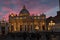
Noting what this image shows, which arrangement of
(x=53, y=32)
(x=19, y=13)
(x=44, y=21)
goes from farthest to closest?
(x=19, y=13), (x=44, y=21), (x=53, y=32)

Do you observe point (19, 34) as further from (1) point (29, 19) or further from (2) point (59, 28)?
(1) point (29, 19)

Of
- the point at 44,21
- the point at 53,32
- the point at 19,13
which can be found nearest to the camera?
the point at 53,32

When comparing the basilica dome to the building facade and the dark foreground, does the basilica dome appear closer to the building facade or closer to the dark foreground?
the building facade

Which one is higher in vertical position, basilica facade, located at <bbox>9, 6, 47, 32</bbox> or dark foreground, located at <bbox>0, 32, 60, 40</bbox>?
basilica facade, located at <bbox>9, 6, 47, 32</bbox>

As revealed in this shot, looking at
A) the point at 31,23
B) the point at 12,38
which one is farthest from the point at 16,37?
the point at 31,23

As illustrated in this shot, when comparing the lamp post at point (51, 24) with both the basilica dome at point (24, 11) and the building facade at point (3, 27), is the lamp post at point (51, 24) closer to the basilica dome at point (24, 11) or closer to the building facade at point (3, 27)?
the basilica dome at point (24, 11)

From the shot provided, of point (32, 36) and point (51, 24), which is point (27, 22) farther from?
point (32, 36)

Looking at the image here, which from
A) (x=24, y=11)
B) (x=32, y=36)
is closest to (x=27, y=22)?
(x=24, y=11)

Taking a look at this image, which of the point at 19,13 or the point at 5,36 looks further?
the point at 19,13

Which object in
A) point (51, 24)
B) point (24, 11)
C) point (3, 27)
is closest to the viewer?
point (3, 27)

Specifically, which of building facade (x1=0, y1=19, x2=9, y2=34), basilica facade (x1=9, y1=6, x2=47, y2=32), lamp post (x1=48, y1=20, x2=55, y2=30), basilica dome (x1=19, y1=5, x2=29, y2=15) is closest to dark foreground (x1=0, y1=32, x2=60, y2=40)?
building facade (x1=0, y1=19, x2=9, y2=34)

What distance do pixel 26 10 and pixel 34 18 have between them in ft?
30.8

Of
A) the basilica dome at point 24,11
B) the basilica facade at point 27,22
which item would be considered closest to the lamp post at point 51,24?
the basilica facade at point 27,22

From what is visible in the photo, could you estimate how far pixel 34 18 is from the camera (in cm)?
8688
